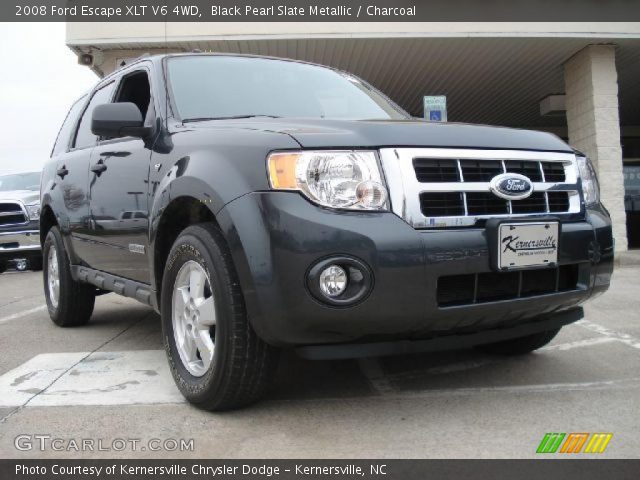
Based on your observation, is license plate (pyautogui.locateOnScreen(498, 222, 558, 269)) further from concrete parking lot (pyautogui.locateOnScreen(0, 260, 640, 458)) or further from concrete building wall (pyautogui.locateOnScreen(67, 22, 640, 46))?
concrete building wall (pyautogui.locateOnScreen(67, 22, 640, 46))

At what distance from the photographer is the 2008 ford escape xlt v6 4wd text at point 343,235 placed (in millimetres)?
2217

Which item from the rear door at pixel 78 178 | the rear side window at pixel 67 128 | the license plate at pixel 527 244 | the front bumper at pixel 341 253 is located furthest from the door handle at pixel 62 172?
the license plate at pixel 527 244

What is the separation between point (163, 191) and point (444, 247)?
133cm

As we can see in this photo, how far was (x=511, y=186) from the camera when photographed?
2.53 m

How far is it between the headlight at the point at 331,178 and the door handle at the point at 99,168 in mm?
1818

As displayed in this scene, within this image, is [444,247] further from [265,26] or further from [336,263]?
[265,26]

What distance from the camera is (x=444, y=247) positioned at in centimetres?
230

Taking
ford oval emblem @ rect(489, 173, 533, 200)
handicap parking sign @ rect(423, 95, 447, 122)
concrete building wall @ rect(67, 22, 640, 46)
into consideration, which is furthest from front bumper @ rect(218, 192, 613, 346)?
concrete building wall @ rect(67, 22, 640, 46)

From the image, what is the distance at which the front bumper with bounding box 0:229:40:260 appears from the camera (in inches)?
421

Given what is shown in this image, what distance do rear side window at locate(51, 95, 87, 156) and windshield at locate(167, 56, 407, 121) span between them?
184 cm

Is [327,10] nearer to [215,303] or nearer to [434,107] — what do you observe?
[434,107]

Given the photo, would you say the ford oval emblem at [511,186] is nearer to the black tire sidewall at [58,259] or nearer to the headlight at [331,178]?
the headlight at [331,178]

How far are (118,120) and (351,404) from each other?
179 cm
